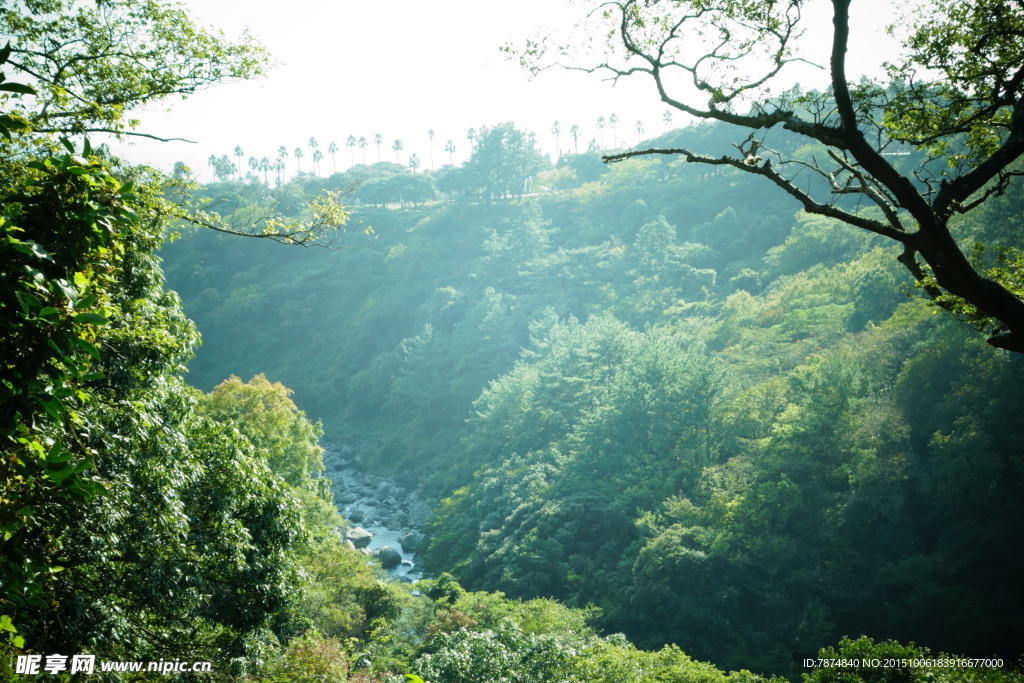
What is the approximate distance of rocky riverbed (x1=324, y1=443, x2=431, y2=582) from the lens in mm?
27641

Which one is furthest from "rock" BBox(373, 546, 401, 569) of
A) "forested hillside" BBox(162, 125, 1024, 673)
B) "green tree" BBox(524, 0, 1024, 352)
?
"green tree" BBox(524, 0, 1024, 352)

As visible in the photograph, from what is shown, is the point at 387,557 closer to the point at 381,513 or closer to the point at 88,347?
the point at 381,513

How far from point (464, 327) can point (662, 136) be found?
38.1 metres

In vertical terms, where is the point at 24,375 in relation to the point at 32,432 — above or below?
above

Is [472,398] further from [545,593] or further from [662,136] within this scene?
[662,136]

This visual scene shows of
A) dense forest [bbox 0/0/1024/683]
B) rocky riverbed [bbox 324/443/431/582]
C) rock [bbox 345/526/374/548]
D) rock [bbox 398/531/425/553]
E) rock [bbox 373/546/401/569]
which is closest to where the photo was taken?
dense forest [bbox 0/0/1024/683]

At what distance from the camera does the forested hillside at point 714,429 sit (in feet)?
56.6

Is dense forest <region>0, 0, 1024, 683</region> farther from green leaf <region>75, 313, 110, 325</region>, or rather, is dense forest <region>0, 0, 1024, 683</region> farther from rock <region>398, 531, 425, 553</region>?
rock <region>398, 531, 425, 553</region>

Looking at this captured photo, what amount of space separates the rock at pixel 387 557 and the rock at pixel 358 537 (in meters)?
0.46

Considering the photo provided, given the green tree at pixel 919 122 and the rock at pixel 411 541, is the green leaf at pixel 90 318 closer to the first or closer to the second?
the green tree at pixel 919 122

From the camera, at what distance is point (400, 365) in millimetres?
48750

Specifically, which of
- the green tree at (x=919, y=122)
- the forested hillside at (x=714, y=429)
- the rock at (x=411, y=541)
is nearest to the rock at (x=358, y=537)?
the rock at (x=411, y=541)

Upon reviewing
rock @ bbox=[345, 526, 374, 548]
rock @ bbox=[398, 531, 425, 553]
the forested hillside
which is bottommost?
rock @ bbox=[398, 531, 425, 553]

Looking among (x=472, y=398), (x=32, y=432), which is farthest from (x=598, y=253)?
(x=32, y=432)
